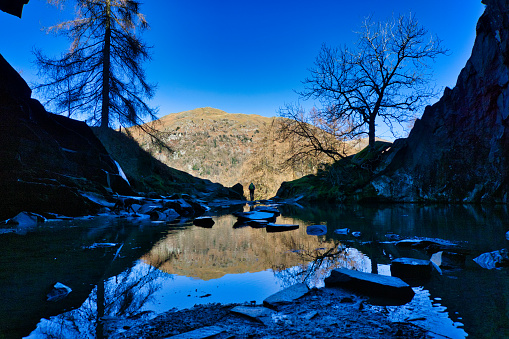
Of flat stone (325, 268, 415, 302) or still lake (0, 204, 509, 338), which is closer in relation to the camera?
still lake (0, 204, 509, 338)

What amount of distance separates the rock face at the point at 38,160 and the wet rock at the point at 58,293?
16.6 ft

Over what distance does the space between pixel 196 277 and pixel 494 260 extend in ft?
7.32

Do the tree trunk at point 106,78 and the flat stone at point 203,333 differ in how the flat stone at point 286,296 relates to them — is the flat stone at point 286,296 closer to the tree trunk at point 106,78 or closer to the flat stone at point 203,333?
the flat stone at point 203,333

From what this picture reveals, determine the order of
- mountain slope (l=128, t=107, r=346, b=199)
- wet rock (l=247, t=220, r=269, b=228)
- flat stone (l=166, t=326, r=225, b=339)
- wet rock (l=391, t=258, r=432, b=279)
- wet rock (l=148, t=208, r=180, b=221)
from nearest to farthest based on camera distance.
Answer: flat stone (l=166, t=326, r=225, b=339)
wet rock (l=391, t=258, r=432, b=279)
wet rock (l=247, t=220, r=269, b=228)
wet rock (l=148, t=208, r=180, b=221)
mountain slope (l=128, t=107, r=346, b=199)

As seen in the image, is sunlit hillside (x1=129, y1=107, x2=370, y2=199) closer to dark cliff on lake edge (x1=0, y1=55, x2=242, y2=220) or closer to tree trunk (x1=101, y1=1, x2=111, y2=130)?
tree trunk (x1=101, y1=1, x2=111, y2=130)

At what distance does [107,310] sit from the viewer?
4.53 feet

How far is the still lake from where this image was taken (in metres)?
1.24

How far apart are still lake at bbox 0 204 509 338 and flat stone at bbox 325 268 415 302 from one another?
7cm

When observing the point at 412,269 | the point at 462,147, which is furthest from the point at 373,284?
the point at 462,147

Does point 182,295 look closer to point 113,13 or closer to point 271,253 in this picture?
point 271,253

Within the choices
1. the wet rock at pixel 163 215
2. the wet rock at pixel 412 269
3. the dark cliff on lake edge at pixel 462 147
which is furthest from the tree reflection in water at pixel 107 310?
the dark cliff on lake edge at pixel 462 147

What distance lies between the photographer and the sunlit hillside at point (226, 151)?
43.5 metres

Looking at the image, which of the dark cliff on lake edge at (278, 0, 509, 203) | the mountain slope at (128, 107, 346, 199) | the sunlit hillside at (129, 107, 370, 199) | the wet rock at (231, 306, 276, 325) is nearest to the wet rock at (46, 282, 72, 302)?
the wet rock at (231, 306, 276, 325)

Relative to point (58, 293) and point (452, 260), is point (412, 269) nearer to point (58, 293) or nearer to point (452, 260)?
point (452, 260)
